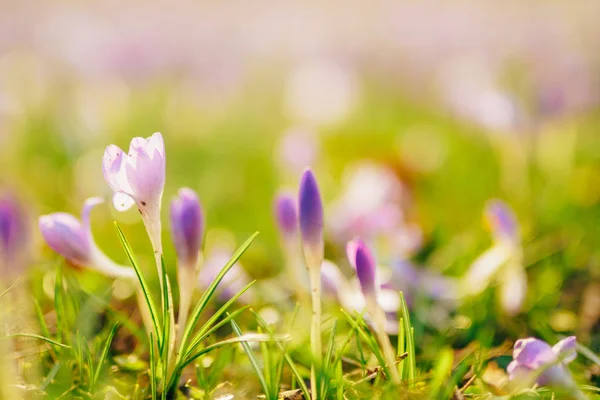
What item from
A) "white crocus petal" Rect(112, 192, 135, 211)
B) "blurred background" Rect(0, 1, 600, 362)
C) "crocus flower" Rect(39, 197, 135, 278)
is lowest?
"blurred background" Rect(0, 1, 600, 362)

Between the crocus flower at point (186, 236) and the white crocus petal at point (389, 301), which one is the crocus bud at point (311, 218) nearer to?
the crocus flower at point (186, 236)

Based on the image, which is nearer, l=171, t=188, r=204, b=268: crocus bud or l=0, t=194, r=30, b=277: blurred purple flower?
l=171, t=188, r=204, b=268: crocus bud

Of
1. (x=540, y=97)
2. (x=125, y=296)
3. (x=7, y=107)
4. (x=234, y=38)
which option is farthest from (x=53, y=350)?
(x=234, y=38)

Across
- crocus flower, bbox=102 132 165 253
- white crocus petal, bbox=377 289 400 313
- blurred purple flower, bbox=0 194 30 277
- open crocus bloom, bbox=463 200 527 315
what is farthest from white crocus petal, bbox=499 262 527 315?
blurred purple flower, bbox=0 194 30 277

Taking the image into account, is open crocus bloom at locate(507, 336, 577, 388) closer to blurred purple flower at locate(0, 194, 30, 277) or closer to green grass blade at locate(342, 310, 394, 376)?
green grass blade at locate(342, 310, 394, 376)

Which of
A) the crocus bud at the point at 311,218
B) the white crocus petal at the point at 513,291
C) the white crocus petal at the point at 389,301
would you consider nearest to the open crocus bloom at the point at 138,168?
the crocus bud at the point at 311,218

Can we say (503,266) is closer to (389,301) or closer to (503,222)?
(503,222)

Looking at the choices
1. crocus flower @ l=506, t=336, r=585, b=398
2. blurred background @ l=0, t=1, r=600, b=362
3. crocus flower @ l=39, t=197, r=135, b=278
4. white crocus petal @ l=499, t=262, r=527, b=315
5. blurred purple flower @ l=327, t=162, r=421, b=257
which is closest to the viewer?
crocus flower @ l=506, t=336, r=585, b=398
